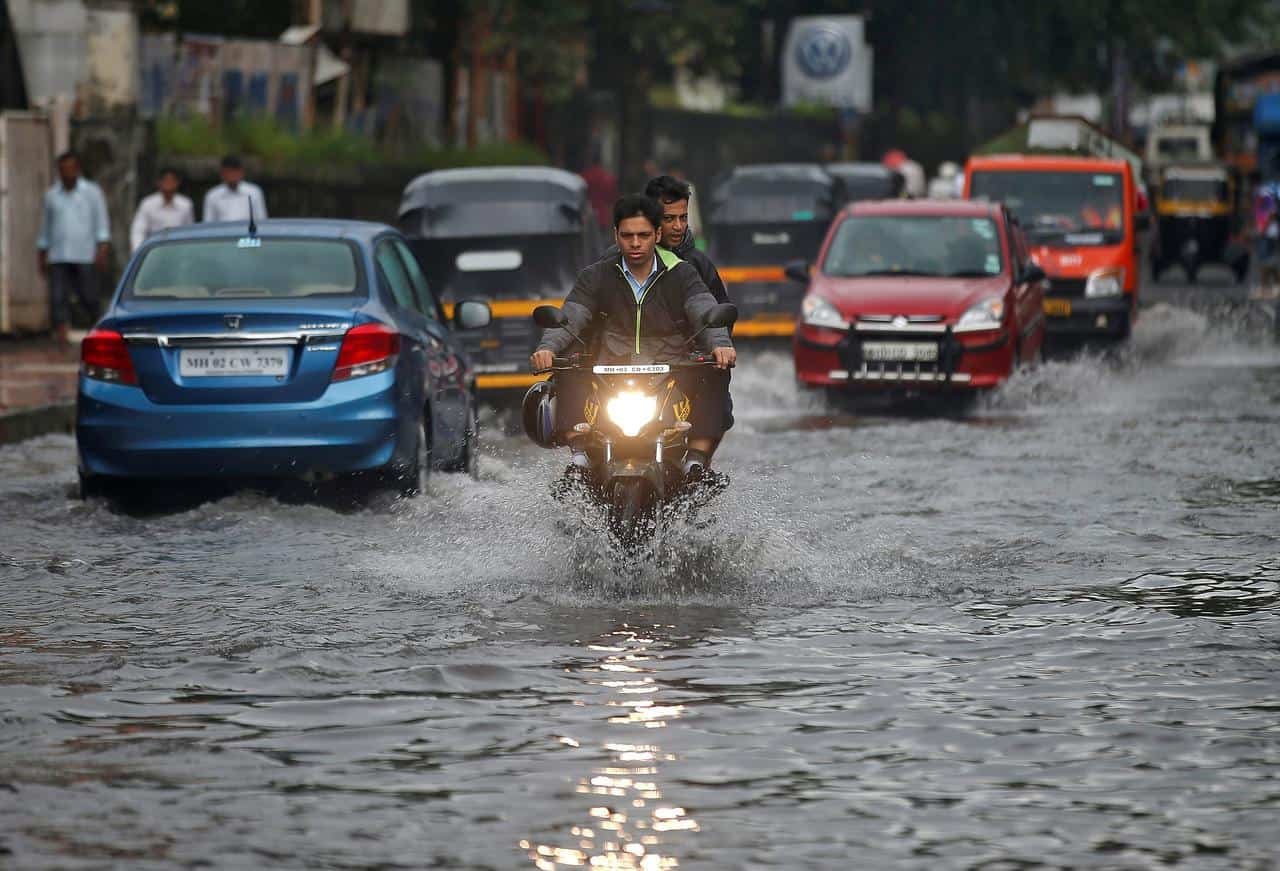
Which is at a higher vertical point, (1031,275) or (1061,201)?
(1061,201)

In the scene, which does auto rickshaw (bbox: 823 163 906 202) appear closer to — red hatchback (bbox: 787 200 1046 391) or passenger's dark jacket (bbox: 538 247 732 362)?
red hatchback (bbox: 787 200 1046 391)

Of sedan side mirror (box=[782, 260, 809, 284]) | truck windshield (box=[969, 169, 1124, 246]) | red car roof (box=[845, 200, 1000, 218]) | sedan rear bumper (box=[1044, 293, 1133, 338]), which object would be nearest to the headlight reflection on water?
sedan side mirror (box=[782, 260, 809, 284])

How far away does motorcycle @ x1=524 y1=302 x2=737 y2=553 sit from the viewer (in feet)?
33.2

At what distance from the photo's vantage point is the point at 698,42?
4431cm

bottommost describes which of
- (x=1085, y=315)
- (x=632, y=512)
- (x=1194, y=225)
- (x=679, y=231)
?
(x=1194, y=225)

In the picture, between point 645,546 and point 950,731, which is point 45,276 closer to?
point 645,546

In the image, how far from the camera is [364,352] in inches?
495

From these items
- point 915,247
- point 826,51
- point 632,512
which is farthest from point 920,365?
point 826,51

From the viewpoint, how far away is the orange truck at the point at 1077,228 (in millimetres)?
25625

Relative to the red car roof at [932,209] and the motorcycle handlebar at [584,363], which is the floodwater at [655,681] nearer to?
the motorcycle handlebar at [584,363]

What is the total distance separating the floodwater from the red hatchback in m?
5.30

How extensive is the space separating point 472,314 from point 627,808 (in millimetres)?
7499

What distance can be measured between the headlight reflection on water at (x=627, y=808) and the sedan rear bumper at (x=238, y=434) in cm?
458

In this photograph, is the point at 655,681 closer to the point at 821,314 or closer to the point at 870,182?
the point at 821,314
